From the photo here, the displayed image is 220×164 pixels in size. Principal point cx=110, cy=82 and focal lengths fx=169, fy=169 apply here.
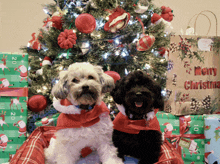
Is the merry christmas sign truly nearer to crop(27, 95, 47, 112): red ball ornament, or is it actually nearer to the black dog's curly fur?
the black dog's curly fur

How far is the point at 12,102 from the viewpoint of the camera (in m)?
1.71

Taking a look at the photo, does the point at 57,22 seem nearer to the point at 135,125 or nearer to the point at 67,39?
the point at 67,39

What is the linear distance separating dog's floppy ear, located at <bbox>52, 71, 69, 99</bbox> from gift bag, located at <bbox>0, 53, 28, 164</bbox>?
65cm

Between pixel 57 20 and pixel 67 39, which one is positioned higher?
pixel 57 20

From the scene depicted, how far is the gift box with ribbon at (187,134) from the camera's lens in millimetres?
1697

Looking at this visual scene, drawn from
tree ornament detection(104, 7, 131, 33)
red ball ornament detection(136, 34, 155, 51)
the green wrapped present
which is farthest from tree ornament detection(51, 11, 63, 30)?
the green wrapped present

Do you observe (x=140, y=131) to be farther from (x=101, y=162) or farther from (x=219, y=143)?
(x=219, y=143)

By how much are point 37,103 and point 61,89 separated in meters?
0.78

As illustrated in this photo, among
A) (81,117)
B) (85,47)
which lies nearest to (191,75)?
(85,47)

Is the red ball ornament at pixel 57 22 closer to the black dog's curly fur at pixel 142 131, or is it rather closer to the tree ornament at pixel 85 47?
the tree ornament at pixel 85 47

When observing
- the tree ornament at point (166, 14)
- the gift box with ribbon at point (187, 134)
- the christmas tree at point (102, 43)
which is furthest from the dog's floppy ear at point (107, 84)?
the tree ornament at point (166, 14)

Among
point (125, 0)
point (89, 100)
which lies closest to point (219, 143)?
point (89, 100)

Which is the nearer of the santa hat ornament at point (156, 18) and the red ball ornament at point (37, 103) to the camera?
the red ball ornament at point (37, 103)

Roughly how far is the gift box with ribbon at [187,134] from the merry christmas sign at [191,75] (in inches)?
6.3
